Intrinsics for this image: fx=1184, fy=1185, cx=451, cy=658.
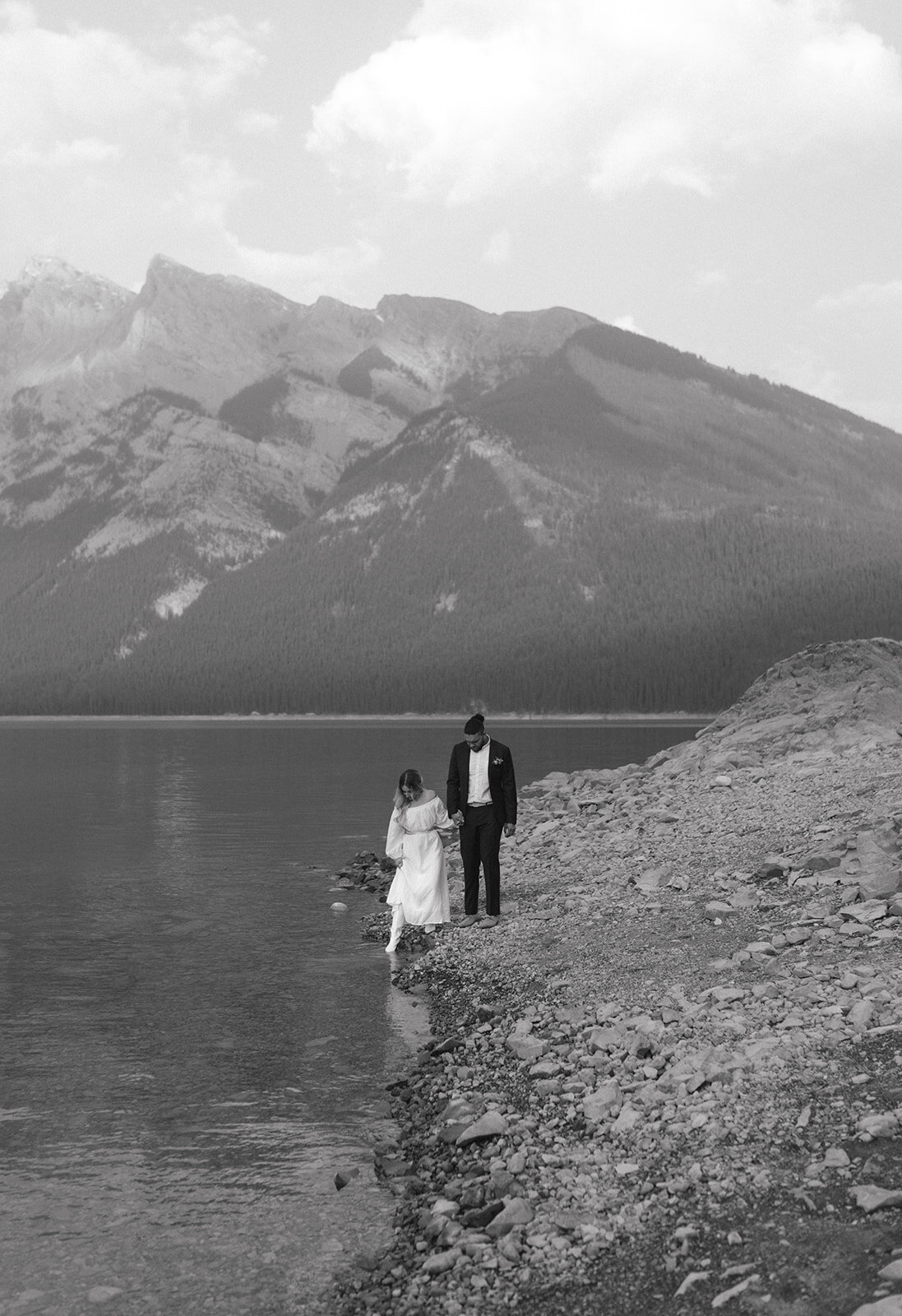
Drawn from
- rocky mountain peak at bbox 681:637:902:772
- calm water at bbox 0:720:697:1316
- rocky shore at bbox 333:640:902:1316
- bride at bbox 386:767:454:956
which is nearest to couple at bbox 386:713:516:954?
bride at bbox 386:767:454:956

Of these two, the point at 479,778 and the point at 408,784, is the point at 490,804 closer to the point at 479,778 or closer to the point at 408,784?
the point at 479,778

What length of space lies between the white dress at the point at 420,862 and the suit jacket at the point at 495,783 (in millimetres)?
380

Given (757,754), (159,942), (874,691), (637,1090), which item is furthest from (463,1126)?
(874,691)

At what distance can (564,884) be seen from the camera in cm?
2620

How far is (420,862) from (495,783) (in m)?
2.05

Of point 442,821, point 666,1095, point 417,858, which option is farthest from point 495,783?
point 666,1095

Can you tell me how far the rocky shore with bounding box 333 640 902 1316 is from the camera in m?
8.76

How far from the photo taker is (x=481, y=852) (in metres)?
23.0

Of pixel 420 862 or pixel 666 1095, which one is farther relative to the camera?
pixel 420 862

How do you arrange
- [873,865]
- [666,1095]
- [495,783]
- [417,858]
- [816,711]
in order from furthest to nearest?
[816,711] → [417,858] → [495,783] → [873,865] → [666,1095]

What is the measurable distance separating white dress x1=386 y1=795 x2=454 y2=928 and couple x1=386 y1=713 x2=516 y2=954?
0.01m

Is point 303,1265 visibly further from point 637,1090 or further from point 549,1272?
point 637,1090

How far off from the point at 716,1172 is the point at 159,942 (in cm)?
1678

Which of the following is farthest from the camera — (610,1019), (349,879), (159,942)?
(349,879)
